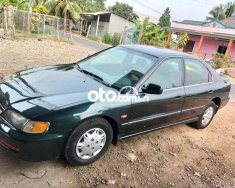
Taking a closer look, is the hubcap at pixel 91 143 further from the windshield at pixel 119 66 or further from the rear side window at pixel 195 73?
the rear side window at pixel 195 73

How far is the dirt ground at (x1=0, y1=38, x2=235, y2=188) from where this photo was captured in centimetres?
320

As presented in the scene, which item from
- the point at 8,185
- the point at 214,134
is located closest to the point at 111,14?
the point at 214,134

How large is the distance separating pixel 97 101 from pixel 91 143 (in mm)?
570

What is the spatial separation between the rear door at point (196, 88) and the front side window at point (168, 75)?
0.21 meters

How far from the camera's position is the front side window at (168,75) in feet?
13.3

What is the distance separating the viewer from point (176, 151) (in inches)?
178

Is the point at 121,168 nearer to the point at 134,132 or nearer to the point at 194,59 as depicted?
the point at 134,132

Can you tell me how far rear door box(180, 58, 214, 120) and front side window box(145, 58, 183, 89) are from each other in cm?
21

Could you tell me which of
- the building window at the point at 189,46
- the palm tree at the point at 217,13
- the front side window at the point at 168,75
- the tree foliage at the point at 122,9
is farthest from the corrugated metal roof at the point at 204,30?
the tree foliage at the point at 122,9

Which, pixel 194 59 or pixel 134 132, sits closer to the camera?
pixel 134 132

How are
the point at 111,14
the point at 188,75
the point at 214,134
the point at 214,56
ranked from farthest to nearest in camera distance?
the point at 111,14, the point at 214,56, the point at 214,134, the point at 188,75

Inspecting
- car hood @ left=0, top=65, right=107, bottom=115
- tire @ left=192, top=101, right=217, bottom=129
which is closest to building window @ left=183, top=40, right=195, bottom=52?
tire @ left=192, top=101, right=217, bottom=129

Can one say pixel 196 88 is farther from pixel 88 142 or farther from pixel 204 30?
pixel 204 30

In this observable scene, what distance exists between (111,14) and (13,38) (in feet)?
87.5
